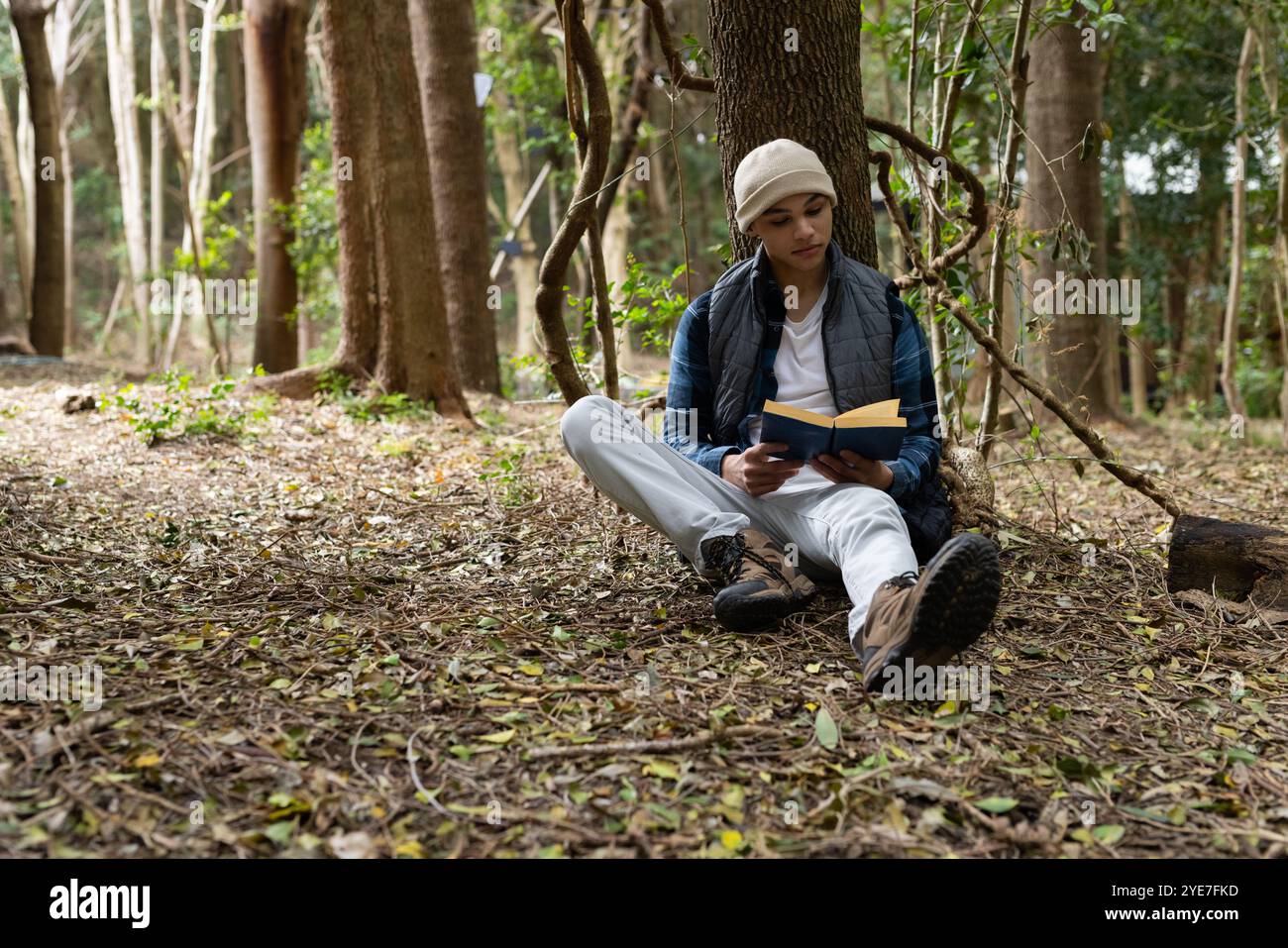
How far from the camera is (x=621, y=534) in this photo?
4004 millimetres

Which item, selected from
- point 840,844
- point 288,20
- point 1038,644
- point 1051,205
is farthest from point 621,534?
point 288,20

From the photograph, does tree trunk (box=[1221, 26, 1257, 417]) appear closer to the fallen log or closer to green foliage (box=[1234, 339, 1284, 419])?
green foliage (box=[1234, 339, 1284, 419])

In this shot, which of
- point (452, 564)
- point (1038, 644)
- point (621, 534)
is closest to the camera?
point (1038, 644)

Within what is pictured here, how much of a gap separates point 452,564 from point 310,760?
163cm

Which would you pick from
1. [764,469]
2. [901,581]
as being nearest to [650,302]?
[764,469]

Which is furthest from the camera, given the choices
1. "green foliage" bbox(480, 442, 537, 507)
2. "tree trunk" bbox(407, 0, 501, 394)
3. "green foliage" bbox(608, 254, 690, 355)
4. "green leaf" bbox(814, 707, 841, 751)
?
"tree trunk" bbox(407, 0, 501, 394)

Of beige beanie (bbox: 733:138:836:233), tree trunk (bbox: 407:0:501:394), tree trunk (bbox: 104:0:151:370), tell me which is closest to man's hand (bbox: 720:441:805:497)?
beige beanie (bbox: 733:138:836:233)

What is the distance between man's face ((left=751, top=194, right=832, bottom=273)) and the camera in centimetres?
305

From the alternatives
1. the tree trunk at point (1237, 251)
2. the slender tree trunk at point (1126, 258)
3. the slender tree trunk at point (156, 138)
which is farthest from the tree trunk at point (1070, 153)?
the slender tree trunk at point (156, 138)

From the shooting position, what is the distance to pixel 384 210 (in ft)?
22.0

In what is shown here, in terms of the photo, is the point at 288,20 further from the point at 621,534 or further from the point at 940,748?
the point at 940,748

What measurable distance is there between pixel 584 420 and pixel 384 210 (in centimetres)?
418

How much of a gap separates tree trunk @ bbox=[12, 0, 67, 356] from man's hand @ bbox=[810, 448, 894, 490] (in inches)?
410

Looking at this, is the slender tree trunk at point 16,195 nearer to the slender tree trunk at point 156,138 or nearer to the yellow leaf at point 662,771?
the slender tree trunk at point 156,138
